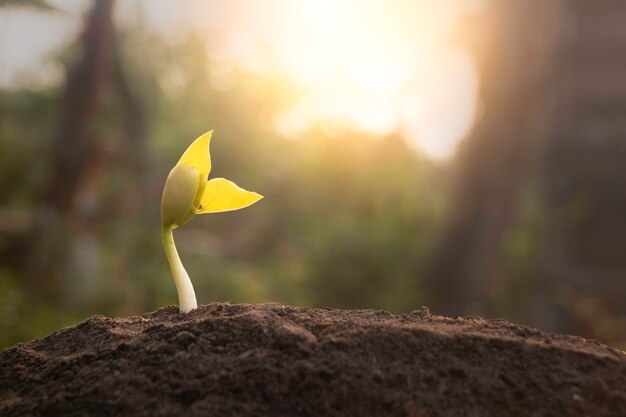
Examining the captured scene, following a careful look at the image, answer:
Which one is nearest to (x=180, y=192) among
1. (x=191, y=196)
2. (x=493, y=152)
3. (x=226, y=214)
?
(x=191, y=196)

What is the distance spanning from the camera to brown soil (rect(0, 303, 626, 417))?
1023 millimetres

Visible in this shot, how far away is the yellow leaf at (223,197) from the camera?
1.49 metres

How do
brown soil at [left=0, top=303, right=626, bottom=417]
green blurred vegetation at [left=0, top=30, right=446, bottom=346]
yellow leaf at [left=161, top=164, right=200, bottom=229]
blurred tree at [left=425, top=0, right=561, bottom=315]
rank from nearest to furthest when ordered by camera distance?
1. brown soil at [left=0, top=303, right=626, bottom=417]
2. yellow leaf at [left=161, top=164, right=200, bottom=229]
3. green blurred vegetation at [left=0, top=30, right=446, bottom=346]
4. blurred tree at [left=425, top=0, right=561, bottom=315]

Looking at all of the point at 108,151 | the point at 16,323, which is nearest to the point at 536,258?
the point at 108,151

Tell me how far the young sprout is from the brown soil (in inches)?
9.5

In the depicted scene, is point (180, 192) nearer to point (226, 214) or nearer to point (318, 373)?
point (318, 373)

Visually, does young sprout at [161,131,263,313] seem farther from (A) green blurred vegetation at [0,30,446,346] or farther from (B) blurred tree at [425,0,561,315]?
(B) blurred tree at [425,0,561,315]

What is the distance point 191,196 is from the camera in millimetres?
1465

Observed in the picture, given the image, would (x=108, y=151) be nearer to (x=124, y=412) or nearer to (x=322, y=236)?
(x=322, y=236)

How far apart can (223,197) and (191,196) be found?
80mm

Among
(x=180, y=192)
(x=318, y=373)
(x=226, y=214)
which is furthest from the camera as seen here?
(x=226, y=214)

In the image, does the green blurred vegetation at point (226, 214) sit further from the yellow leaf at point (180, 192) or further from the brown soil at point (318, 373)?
the brown soil at point (318, 373)

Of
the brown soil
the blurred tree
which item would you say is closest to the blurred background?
the blurred tree

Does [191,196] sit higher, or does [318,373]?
[191,196]
